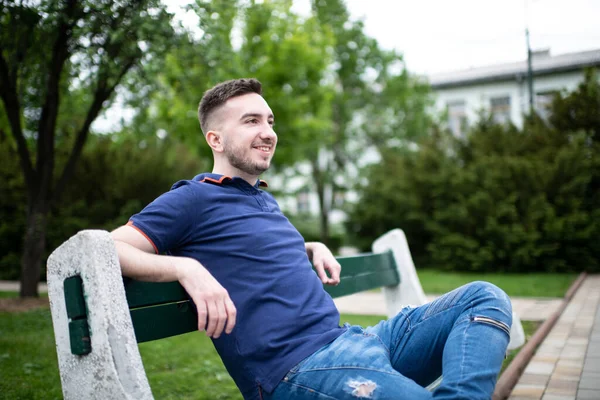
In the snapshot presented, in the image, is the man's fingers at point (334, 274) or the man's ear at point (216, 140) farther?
the man's fingers at point (334, 274)

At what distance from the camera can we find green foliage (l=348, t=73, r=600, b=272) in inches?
475

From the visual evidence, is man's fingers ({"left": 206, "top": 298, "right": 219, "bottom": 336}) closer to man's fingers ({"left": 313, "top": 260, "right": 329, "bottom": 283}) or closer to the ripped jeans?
the ripped jeans

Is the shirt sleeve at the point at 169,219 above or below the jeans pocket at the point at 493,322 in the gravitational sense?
above

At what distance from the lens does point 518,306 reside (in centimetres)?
770

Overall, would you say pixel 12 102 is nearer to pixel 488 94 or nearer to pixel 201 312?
pixel 201 312

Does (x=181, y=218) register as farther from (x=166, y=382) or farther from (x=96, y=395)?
(x=166, y=382)

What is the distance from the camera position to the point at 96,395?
1.54m

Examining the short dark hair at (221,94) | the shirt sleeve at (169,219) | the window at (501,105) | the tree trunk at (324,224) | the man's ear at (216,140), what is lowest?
the tree trunk at (324,224)

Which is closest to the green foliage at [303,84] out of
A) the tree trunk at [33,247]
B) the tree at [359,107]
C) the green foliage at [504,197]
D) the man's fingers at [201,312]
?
the tree at [359,107]

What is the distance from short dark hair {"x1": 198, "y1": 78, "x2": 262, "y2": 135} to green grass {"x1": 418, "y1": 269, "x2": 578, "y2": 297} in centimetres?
731

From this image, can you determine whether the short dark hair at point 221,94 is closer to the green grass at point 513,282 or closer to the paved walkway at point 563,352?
the paved walkway at point 563,352

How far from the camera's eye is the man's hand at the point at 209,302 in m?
1.71

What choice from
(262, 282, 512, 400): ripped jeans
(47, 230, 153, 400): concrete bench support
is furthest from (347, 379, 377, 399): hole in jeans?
(47, 230, 153, 400): concrete bench support

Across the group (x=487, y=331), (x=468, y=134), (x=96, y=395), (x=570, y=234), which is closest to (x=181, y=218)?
(x=96, y=395)
